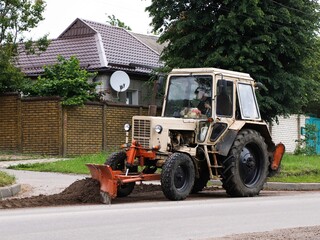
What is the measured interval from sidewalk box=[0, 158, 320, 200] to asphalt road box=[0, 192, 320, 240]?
106 inches

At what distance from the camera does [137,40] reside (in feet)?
119

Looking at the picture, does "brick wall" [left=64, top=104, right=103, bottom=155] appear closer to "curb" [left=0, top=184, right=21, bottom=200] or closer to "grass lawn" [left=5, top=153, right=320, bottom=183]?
"grass lawn" [left=5, top=153, right=320, bottom=183]

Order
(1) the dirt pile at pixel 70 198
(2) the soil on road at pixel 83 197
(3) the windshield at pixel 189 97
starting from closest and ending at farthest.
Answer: (1) the dirt pile at pixel 70 198 < (2) the soil on road at pixel 83 197 < (3) the windshield at pixel 189 97

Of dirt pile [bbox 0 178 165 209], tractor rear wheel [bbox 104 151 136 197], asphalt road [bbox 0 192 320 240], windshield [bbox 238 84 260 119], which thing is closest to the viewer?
asphalt road [bbox 0 192 320 240]

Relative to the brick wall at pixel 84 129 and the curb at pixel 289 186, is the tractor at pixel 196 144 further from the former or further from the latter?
the brick wall at pixel 84 129

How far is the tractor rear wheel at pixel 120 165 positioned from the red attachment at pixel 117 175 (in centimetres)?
31

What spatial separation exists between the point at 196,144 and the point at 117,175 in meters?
2.16

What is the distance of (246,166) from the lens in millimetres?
16031

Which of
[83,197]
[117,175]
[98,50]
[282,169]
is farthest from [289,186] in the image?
[98,50]

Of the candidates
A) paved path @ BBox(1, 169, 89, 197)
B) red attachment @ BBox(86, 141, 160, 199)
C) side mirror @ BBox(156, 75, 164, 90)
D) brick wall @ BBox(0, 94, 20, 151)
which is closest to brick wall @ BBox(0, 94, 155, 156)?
brick wall @ BBox(0, 94, 20, 151)

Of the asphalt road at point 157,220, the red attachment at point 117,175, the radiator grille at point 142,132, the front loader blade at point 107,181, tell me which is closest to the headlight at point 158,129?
the radiator grille at point 142,132

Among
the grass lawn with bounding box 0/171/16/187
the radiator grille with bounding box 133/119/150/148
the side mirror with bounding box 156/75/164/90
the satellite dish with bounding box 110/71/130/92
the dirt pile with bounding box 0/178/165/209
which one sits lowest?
the dirt pile with bounding box 0/178/165/209

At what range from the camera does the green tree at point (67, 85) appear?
87.4 ft

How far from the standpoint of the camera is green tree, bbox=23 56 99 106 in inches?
1048
